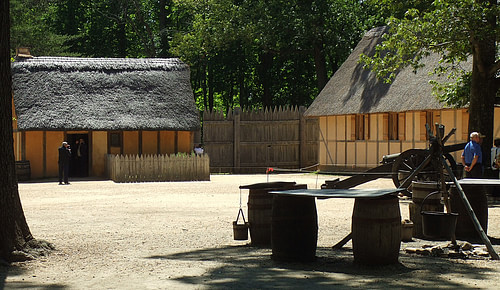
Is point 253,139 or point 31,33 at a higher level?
point 31,33

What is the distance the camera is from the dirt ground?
6.89 meters

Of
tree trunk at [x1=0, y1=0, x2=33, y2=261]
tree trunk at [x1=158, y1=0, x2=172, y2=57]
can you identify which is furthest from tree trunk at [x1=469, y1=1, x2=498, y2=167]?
tree trunk at [x1=158, y1=0, x2=172, y2=57]

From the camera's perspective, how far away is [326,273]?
7.26m

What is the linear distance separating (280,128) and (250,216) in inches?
809

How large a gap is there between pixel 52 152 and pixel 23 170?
5.93 ft

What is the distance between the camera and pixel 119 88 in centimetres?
2788

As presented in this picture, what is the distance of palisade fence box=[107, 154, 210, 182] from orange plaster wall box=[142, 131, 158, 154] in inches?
125

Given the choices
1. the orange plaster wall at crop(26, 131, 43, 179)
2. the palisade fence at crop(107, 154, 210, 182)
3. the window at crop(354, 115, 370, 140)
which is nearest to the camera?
the palisade fence at crop(107, 154, 210, 182)

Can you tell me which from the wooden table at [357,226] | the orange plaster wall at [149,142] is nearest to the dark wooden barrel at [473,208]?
the wooden table at [357,226]

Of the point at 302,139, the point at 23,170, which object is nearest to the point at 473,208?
the point at 23,170

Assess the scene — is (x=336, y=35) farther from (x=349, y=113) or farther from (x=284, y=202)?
(x=284, y=202)

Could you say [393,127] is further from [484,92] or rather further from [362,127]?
[484,92]

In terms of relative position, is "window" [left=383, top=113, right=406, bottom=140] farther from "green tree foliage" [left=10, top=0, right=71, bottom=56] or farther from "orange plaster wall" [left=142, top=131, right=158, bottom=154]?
"green tree foliage" [left=10, top=0, right=71, bottom=56]

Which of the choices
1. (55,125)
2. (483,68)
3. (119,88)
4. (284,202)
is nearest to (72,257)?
(284,202)
